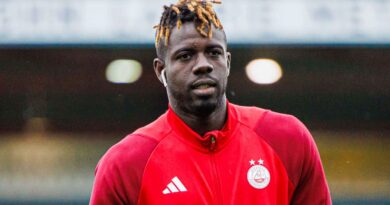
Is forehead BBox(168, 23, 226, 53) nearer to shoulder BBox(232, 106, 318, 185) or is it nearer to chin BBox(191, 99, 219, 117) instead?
chin BBox(191, 99, 219, 117)

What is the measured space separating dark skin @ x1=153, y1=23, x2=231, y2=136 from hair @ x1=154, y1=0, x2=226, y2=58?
17 millimetres

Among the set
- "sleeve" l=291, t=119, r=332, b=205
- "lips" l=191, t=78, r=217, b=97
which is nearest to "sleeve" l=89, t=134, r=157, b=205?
"lips" l=191, t=78, r=217, b=97

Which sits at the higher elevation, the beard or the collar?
the beard

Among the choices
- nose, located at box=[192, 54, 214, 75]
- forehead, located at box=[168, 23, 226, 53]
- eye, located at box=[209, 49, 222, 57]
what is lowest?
nose, located at box=[192, 54, 214, 75]

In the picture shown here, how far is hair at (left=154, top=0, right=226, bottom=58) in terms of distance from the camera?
239cm

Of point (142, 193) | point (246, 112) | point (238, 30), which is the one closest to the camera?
point (142, 193)

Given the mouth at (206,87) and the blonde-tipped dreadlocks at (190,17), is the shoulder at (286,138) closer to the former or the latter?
the mouth at (206,87)

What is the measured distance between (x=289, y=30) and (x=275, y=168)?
363 centimetres

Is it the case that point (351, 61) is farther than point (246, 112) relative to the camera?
Yes

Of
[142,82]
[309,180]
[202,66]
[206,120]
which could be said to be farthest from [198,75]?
[142,82]

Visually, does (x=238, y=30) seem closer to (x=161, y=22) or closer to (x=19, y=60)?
(x=19, y=60)

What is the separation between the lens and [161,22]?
251 cm

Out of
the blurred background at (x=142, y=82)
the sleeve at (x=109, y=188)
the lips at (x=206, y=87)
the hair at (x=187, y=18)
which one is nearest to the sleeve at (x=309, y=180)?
the lips at (x=206, y=87)

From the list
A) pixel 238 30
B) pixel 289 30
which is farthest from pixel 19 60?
pixel 289 30
